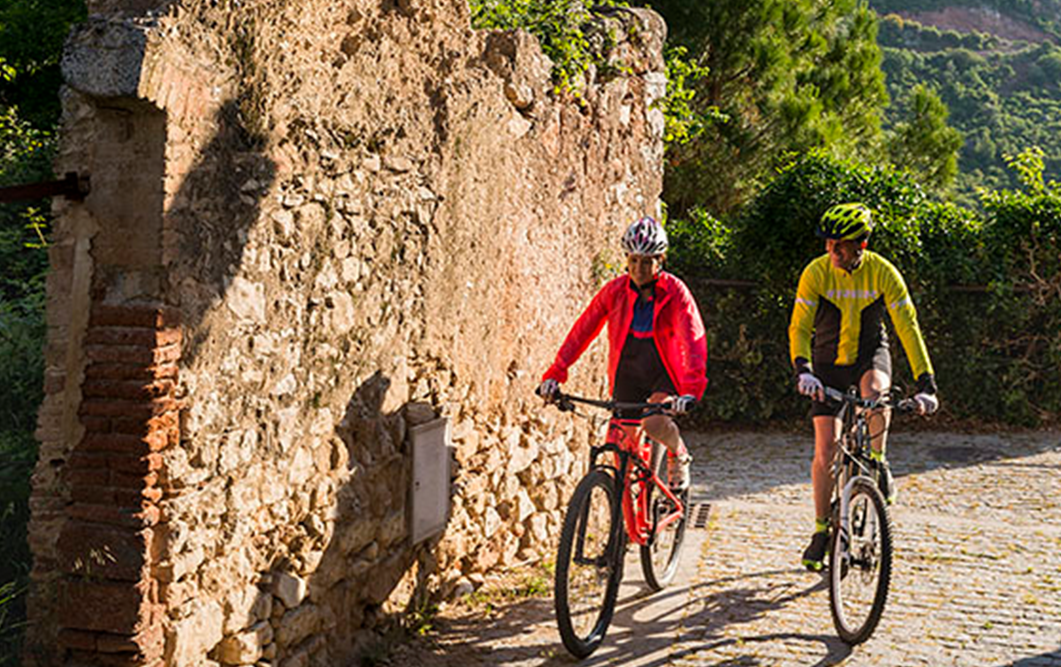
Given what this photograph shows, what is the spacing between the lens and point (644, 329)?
5.77 m

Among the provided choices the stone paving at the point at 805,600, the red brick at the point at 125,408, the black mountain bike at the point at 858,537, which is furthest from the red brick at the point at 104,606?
the black mountain bike at the point at 858,537

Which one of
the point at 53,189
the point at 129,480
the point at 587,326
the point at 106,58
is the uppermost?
the point at 106,58

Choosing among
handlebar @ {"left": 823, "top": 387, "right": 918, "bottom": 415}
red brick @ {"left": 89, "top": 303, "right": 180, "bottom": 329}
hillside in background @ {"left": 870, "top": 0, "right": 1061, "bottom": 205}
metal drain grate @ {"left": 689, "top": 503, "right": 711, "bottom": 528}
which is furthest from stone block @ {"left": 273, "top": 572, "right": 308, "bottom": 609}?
hillside in background @ {"left": 870, "top": 0, "right": 1061, "bottom": 205}

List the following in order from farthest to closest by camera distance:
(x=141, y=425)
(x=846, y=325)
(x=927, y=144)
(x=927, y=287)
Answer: (x=927, y=144)
(x=927, y=287)
(x=846, y=325)
(x=141, y=425)

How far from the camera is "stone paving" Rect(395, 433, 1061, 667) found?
17.5 ft

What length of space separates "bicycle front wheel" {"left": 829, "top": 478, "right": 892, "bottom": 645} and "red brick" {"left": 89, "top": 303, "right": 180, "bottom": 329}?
3318 mm

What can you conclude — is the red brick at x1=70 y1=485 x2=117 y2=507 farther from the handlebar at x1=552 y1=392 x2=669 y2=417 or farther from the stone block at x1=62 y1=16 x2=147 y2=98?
the handlebar at x1=552 y1=392 x2=669 y2=417

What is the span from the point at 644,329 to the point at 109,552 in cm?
293

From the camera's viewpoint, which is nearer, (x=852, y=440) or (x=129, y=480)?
(x=129, y=480)

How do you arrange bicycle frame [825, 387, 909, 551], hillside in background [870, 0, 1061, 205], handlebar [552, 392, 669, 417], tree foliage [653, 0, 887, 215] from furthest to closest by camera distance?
hillside in background [870, 0, 1061, 205], tree foliage [653, 0, 887, 215], bicycle frame [825, 387, 909, 551], handlebar [552, 392, 669, 417]

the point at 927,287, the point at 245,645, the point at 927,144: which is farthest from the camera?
the point at 927,144

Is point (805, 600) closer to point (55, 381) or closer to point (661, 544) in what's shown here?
point (661, 544)

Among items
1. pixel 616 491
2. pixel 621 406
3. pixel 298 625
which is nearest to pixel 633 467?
pixel 616 491

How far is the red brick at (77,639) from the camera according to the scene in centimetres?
366
